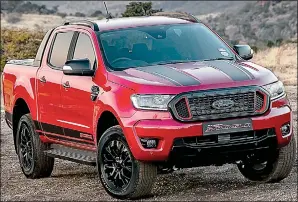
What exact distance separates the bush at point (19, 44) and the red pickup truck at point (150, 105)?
67.5 feet

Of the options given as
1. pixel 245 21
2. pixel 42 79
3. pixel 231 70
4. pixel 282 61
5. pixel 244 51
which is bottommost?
pixel 245 21

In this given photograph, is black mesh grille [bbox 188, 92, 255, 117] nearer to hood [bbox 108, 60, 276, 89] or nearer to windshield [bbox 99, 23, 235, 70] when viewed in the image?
hood [bbox 108, 60, 276, 89]

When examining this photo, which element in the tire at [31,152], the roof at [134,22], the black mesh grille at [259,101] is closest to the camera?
the black mesh grille at [259,101]

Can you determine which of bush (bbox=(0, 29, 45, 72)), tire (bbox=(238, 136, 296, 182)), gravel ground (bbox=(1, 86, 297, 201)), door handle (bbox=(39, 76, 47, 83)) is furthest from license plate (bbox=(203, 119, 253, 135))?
bush (bbox=(0, 29, 45, 72))

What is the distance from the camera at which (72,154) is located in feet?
33.6

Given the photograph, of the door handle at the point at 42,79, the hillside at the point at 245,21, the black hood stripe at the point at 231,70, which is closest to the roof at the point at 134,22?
the door handle at the point at 42,79

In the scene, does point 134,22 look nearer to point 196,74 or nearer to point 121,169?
point 196,74

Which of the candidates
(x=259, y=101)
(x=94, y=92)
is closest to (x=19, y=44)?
(x=94, y=92)

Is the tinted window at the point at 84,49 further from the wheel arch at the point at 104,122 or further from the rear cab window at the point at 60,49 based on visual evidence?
the wheel arch at the point at 104,122

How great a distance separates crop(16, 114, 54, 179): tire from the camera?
36.2 feet

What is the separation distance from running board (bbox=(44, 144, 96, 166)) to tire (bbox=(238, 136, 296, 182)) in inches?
60.6

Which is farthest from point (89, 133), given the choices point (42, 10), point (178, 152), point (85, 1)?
point (85, 1)

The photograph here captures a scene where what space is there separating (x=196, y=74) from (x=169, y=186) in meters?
1.45

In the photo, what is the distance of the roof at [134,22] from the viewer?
33.5 feet
